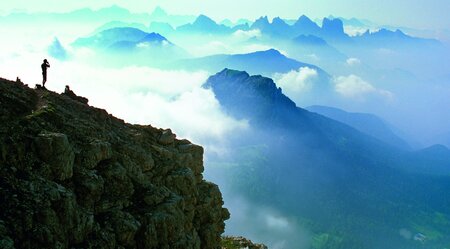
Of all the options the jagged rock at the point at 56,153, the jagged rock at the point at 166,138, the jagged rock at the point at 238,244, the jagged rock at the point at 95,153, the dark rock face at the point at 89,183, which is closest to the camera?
the dark rock face at the point at 89,183

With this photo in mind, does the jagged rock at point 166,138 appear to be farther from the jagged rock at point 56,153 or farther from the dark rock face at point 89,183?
the jagged rock at point 56,153

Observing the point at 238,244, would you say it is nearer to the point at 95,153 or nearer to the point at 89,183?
the point at 95,153

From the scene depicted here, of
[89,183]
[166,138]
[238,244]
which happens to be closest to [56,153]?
[89,183]

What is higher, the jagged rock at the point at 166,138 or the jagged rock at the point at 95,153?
the jagged rock at the point at 166,138

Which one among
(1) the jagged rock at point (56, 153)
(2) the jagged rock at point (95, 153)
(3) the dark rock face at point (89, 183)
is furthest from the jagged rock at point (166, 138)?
(1) the jagged rock at point (56, 153)

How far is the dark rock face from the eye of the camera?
112 feet

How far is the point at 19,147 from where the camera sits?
3659 cm

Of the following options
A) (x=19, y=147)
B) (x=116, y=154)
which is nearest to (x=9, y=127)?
(x=19, y=147)

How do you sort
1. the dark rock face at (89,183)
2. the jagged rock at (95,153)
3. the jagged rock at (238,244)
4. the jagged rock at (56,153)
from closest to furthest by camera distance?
the dark rock face at (89,183), the jagged rock at (56,153), the jagged rock at (95,153), the jagged rock at (238,244)

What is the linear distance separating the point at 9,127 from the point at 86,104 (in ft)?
66.5

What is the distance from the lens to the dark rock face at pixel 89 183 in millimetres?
34156

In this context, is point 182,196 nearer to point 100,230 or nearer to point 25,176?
point 100,230

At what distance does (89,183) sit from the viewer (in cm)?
4022

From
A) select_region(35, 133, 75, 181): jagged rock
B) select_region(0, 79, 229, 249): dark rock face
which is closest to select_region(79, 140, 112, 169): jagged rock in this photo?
select_region(0, 79, 229, 249): dark rock face
